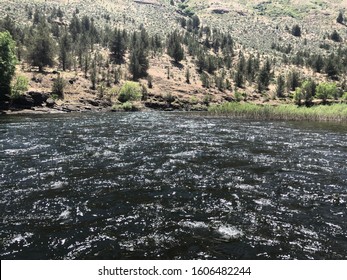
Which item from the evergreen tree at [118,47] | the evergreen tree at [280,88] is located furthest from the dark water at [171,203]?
the evergreen tree at [118,47]

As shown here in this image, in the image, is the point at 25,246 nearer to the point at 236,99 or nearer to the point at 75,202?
the point at 75,202

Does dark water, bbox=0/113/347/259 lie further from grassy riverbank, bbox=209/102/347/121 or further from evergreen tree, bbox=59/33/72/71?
evergreen tree, bbox=59/33/72/71

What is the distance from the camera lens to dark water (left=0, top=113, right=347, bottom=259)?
35.1ft

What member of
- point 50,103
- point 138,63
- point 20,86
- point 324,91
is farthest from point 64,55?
point 324,91

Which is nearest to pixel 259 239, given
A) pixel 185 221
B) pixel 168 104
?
pixel 185 221

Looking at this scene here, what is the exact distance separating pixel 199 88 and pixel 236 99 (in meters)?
14.0

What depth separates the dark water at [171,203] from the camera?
35.1 ft

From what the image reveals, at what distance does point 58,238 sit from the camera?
1123 centimetres

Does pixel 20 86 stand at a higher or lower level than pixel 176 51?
lower

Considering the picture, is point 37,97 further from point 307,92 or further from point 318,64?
point 318,64

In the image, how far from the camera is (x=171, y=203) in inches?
585

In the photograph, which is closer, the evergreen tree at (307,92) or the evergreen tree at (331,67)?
the evergreen tree at (307,92)

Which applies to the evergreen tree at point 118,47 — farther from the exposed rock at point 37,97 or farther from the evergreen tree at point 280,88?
the evergreen tree at point 280,88

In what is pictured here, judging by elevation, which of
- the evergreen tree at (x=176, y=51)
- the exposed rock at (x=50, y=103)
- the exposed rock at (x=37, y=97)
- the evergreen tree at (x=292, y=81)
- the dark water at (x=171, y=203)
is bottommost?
the exposed rock at (x=50, y=103)
